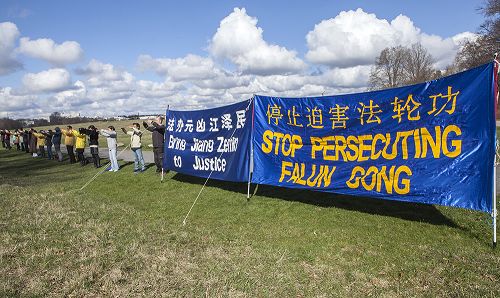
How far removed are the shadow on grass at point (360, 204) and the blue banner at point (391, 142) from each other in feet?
2.56

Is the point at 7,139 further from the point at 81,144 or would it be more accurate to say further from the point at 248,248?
the point at 248,248

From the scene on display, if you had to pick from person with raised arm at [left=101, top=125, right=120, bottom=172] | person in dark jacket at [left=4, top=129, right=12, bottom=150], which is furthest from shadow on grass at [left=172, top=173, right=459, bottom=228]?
person in dark jacket at [left=4, top=129, right=12, bottom=150]

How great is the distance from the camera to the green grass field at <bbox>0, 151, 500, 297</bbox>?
13.8 feet

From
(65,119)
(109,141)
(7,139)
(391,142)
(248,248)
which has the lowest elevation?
(248,248)

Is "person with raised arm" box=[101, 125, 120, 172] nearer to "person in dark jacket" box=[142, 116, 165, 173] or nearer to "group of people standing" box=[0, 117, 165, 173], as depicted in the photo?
"group of people standing" box=[0, 117, 165, 173]

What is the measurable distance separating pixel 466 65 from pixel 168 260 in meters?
44.0

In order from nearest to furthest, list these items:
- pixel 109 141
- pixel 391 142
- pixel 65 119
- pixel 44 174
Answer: pixel 391 142 → pixel 109 141 → pixel 44 174 → pixel 65 119

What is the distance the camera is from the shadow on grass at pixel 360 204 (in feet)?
21.1

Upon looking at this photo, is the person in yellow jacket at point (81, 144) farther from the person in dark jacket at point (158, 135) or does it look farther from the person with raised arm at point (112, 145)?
the person in dark jacket at point (158, 135)

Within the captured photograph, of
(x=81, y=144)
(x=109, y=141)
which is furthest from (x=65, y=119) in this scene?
(x=109, y=141)

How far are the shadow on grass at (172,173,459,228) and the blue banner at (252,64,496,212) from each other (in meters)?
0.78

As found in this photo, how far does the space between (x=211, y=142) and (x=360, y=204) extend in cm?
406

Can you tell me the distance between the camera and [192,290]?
13.6 feet

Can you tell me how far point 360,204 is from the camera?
292 inches
